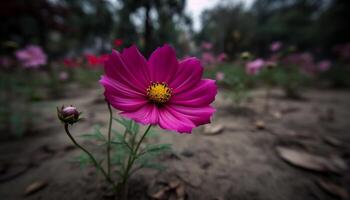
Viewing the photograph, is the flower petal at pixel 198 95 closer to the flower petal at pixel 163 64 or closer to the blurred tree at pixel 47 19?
the flower petal at pixel 163 64

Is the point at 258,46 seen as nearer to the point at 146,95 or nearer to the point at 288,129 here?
the point at 288,129

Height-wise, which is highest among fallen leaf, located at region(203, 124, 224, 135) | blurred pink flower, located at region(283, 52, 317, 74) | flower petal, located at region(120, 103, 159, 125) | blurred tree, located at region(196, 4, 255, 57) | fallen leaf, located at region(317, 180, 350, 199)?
blurred tree, located at region(196, 4, 255, 57)

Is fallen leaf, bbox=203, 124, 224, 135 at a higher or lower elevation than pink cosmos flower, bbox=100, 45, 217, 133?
lower

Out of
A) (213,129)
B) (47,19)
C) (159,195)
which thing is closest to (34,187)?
(159,195)

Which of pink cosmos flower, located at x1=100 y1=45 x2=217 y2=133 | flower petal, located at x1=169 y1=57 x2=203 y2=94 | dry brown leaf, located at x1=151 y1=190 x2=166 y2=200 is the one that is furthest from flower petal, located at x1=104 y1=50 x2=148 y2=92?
dry brown leaf, located at x1=151 y1=190 x2=166 y2=200

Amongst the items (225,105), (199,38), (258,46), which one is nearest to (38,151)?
(225,105)

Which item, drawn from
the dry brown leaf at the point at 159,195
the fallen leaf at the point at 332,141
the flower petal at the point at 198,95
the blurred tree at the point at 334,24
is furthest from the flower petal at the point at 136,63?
the blurred tree at the point at 334,24

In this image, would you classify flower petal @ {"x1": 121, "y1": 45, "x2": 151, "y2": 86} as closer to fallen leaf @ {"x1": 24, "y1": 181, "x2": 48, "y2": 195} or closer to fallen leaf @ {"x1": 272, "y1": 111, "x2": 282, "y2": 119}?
fallen leaf @ {"x1": 24, "y1": 181, "x2": 48, "y2": 195}
